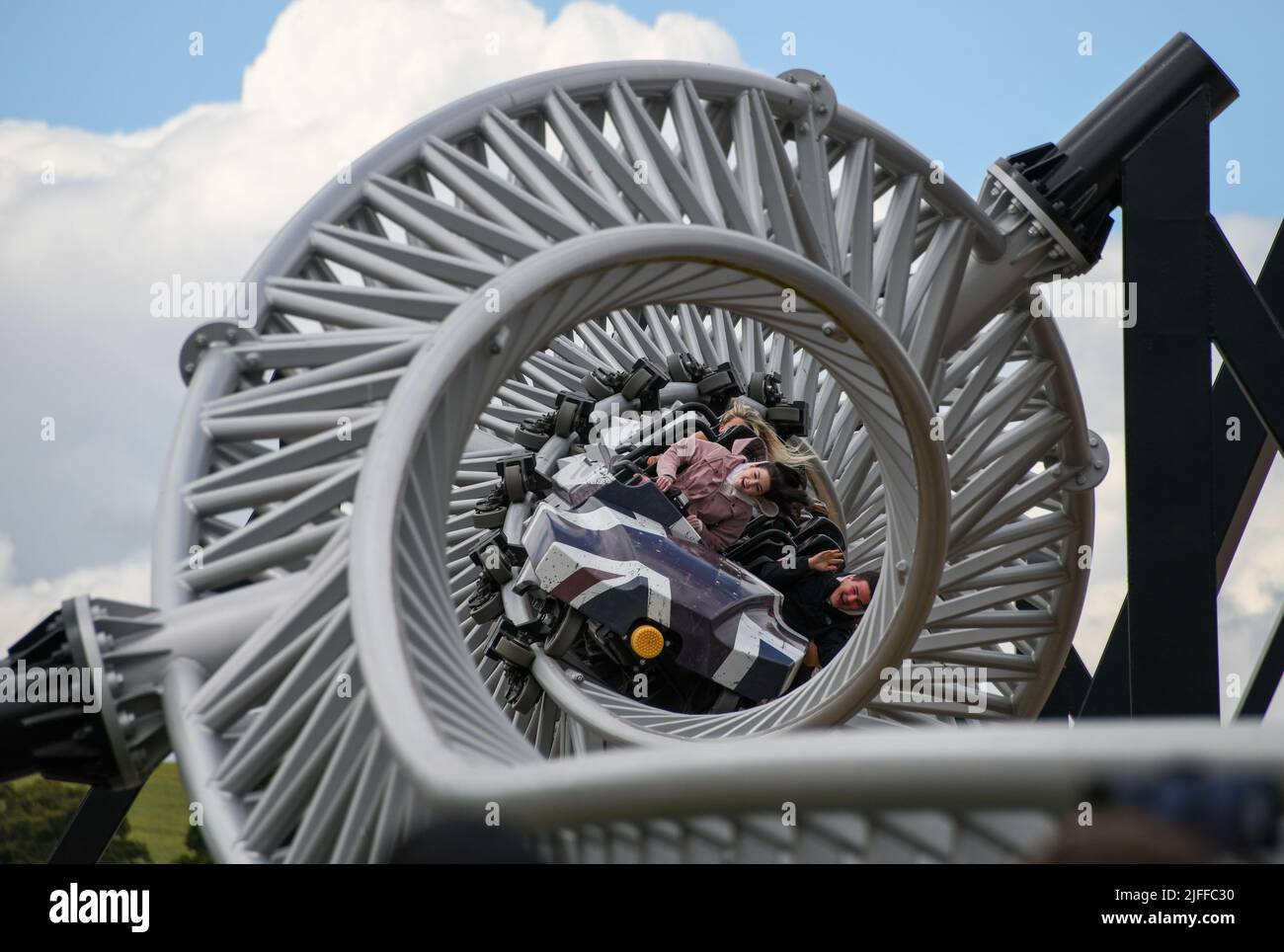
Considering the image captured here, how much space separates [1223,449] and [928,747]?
8.65 m

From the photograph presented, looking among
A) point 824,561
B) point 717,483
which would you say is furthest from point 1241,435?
point 717,483

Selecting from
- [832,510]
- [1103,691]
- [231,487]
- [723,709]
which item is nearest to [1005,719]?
[1103,691]

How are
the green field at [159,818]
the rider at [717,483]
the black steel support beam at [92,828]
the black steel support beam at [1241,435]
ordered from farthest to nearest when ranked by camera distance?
the green field at [159,818] → the rider at [717,483] → the black steel support beam at [92,828] → the black steel support beam at [1241,435]

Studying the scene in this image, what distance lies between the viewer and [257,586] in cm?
565

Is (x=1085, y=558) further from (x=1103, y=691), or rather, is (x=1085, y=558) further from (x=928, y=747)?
(x=928, y=747)

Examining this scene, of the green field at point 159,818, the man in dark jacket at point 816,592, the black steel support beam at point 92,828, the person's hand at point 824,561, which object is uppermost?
the person's hand at point 824,561

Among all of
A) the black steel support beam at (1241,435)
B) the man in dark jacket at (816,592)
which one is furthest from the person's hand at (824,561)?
the black steel support beam at (1241,435)

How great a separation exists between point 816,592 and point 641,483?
1.50 m

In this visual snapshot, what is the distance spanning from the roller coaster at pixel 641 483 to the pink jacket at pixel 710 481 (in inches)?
17.7

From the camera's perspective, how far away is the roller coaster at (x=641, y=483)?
3.45 m

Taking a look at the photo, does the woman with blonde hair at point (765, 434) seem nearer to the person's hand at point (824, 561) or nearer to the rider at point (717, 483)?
the rider at point (717, 483)

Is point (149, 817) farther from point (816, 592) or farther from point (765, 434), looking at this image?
point (816, 592)
